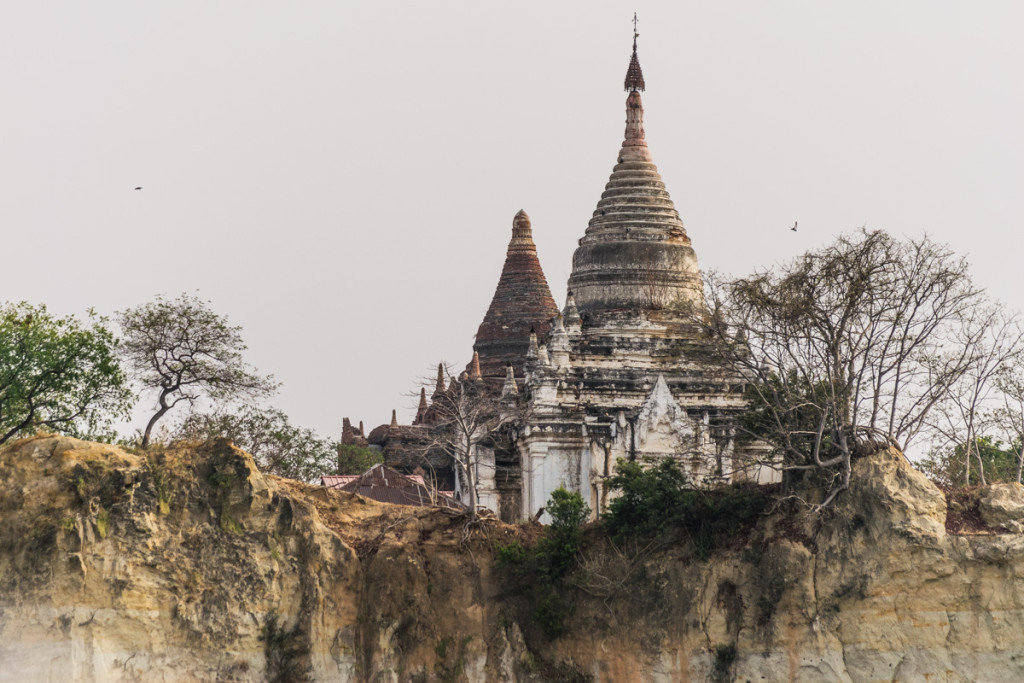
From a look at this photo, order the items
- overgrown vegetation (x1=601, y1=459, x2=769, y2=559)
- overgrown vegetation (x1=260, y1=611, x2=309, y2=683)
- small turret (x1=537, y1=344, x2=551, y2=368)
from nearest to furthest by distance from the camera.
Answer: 1. overgrown vegetation (x1=260, y1=611, x2=309, y2=683)
2. overgrown vegetation (x1=601, y1=459, x2=769, y2=559)
3. small turret (x1=537, y1=344, x2=551, y2=368)

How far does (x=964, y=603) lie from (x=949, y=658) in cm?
124

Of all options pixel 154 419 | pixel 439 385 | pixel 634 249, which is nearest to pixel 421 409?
pixel 439 385

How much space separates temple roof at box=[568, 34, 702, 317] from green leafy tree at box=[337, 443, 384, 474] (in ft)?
51.4

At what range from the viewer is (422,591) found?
4450cm

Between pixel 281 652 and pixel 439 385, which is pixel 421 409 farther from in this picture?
pixel 281 652

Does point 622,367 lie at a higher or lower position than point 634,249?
lower

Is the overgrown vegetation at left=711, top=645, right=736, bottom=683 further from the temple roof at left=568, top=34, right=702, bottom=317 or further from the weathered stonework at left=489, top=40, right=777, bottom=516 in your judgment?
the temple roof at left=568, top=34, right=702, bottom=317

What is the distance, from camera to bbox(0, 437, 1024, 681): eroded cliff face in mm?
41625

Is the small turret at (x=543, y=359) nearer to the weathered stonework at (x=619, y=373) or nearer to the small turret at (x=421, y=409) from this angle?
the weathered stonework at (x=619, y=373)

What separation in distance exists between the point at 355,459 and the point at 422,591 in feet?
103

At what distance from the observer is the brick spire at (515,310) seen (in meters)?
75.2

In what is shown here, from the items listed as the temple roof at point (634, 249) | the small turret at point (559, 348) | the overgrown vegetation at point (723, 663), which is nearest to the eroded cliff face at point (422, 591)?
the overgrown vegetation at point (723, 663)

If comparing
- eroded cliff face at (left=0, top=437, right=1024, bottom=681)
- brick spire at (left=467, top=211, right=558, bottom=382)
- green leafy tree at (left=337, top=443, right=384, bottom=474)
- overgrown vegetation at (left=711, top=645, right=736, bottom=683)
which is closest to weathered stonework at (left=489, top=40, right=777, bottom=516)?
eroded cliff face at (left=0, top=437, right=1024, bottom=681)

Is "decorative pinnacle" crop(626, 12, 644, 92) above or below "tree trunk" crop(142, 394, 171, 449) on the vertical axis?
above
